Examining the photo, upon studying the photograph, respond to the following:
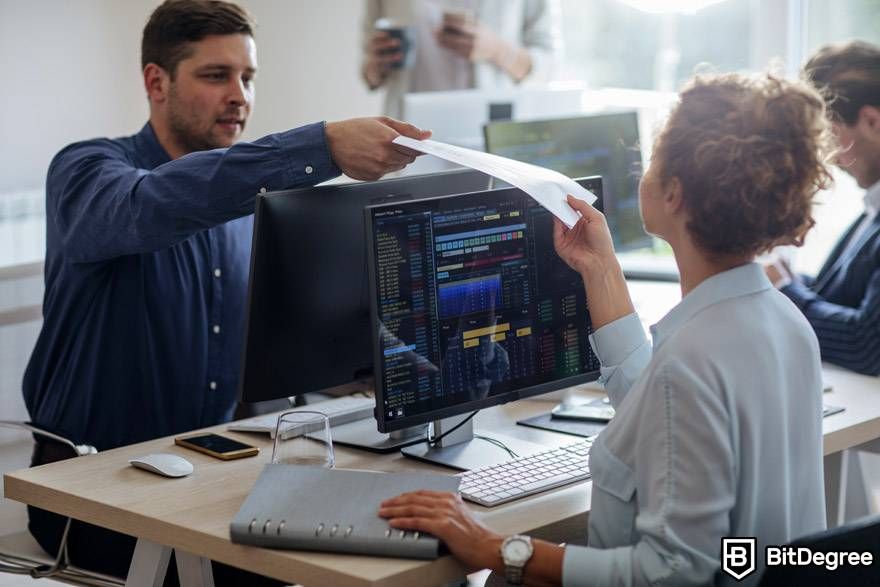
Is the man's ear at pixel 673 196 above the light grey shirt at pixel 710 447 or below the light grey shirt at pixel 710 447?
above

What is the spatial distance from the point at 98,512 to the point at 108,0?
2211 millimetres

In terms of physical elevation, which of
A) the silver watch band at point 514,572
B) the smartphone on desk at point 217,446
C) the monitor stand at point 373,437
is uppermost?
the smartphone on desk at point 217,446

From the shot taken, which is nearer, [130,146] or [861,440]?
[861,440]

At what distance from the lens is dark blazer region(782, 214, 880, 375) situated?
8.09 ft

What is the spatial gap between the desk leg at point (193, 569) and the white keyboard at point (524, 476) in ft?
1.26

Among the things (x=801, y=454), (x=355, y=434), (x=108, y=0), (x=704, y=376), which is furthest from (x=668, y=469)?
(x=108, y=0)

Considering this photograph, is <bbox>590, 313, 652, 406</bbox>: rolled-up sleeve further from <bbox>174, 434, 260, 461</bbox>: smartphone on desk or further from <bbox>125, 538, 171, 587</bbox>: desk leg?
<bbox>125, 538, 171, 587</bbox>: desk leg

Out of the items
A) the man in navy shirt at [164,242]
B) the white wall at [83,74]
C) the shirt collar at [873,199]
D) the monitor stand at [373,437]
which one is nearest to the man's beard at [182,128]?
the man in navy shirt at [164,242]

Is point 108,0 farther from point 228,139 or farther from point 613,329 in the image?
point 613,329

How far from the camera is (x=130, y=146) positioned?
2.47m

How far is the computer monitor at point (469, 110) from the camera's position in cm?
286

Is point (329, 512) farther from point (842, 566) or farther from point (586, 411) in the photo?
point (586, 411)

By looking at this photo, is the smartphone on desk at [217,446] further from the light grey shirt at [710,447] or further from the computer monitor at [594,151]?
the computer monitor at [594,151]

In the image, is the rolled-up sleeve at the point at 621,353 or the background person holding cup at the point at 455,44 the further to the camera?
the background person holding cup at the point at 455,44
